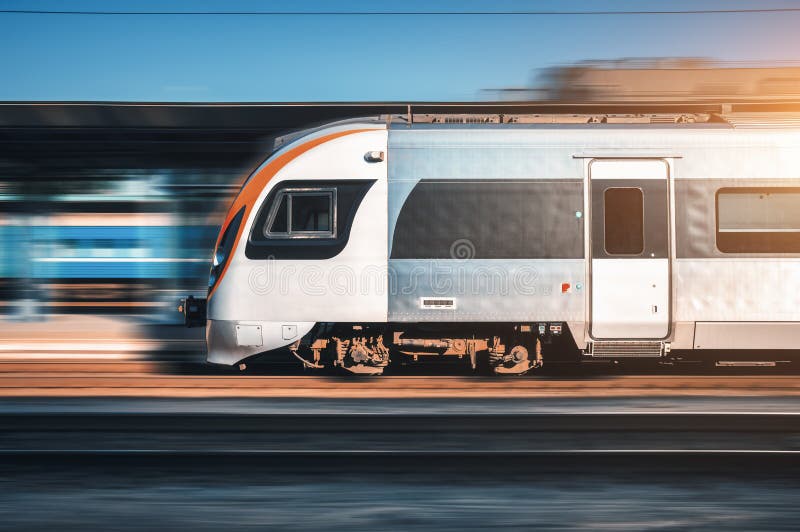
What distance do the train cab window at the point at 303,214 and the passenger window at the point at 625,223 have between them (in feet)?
10.0

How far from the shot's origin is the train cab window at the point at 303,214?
9.91 metres

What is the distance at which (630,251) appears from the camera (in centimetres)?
982

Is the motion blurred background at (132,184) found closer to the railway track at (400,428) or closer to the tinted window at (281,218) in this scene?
the tinted window at (281,218)

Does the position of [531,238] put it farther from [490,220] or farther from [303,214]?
[303,214]

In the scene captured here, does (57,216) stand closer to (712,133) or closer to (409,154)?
(409,154)

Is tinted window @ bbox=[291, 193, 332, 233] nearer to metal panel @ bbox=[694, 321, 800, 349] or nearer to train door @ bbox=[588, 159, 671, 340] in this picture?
train door @ bbox=[588, 159, 671, 340]

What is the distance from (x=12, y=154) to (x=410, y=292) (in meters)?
8.63

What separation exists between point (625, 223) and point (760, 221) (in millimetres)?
1525

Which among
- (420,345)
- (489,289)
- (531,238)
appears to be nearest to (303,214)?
(420,345)

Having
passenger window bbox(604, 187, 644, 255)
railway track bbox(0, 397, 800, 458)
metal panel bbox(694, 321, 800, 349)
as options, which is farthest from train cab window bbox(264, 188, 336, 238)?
metal panel bbox(694, 321, 800, 349)

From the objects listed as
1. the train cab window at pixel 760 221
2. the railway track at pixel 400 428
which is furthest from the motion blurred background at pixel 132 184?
the railway track at pixel 400 428

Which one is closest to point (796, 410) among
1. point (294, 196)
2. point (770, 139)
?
point (770, 139)

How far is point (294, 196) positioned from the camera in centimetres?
997

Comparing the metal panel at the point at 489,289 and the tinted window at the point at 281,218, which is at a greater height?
the tinted window at the point at 281,218
